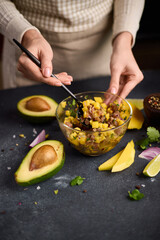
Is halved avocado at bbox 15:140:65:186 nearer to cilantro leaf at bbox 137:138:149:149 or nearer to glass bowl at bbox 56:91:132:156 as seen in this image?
glass bowl at bbox 56:91:132:156

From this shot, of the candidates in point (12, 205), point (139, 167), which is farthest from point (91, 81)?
point (12, 205)

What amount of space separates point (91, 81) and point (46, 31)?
403 millimetres

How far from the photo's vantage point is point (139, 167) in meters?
1.17

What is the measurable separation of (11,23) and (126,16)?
656 mm

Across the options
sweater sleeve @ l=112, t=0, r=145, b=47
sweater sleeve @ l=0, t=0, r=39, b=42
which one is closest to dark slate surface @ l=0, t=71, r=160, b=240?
sweater sleeve @ l=0, t=0, r=39, b=42

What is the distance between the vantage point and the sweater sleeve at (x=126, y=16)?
61.5 inches

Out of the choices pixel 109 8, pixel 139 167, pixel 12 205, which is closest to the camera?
pixel 12 205

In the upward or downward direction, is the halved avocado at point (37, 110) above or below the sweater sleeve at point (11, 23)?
below

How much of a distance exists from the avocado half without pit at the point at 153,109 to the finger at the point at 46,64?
0.49m

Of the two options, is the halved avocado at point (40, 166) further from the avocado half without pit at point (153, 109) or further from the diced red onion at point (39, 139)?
the avocado half without pit at point (153, 109)

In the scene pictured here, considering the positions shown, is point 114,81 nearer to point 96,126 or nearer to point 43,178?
point 96,126

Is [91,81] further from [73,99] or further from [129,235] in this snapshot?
[129,235]

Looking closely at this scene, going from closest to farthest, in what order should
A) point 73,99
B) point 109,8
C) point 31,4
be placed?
1. point 73,99
2. point 31,4
3. point 109,8

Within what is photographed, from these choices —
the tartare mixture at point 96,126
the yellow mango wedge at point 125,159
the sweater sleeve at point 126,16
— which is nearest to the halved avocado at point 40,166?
the tartare mixture at point 96,126
